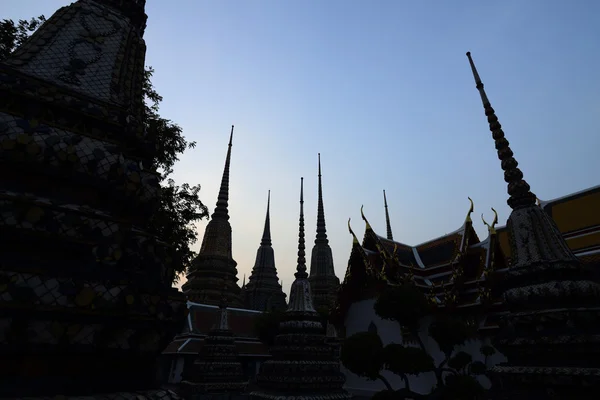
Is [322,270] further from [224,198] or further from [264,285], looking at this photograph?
[224,198]

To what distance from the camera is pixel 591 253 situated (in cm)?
1028

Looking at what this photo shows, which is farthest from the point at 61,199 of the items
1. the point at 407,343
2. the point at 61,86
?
the point at 407,343

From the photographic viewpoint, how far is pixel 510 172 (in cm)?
531

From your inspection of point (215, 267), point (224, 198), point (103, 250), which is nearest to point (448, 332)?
point (103, 250)

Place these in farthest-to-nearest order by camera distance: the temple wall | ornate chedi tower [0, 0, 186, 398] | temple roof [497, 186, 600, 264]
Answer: the temple wall
temple roof [497, 186, 600, 264]
ornate chedi tower [0, 0, 186, 398]

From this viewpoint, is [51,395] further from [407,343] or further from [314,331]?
[407,343]

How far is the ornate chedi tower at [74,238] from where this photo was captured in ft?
5.55

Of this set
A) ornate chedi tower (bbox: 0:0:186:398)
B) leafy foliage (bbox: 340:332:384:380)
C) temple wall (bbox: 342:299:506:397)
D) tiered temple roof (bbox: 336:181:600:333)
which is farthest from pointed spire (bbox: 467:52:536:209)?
temple wall (bbox: 342:299:506:397)

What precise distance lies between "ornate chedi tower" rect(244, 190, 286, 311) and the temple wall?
17.5 meters

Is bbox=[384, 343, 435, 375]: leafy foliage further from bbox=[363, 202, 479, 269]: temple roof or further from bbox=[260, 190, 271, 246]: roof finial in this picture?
bbox=[260, 190, 271, 246]: roof finial

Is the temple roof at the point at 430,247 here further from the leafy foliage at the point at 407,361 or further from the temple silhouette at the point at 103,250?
the temple silhouette at the point at 103,250

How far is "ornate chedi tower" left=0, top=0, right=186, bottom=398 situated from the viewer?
169cm

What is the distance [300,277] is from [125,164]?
9.02 meters

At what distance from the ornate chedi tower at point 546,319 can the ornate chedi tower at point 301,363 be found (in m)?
5.49
